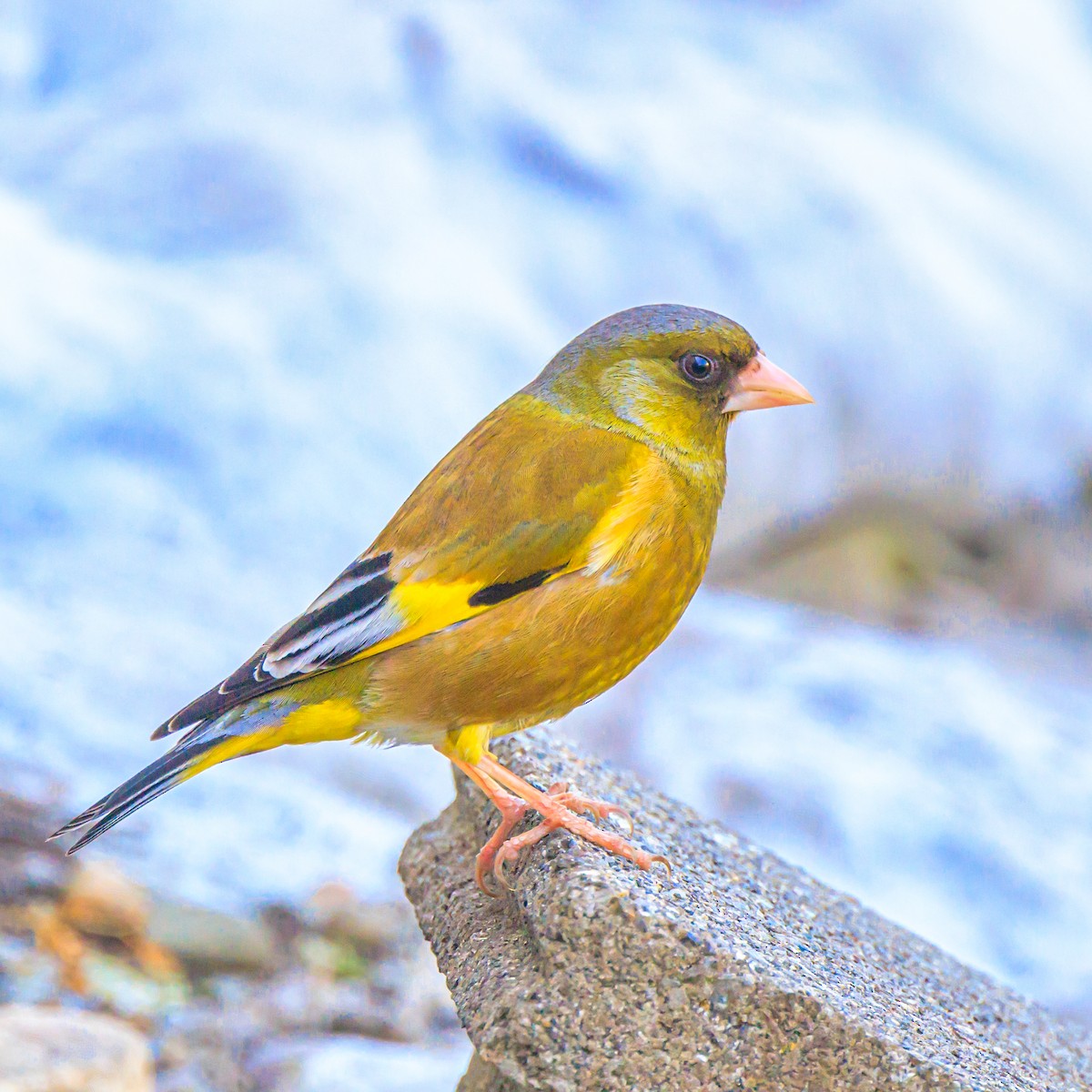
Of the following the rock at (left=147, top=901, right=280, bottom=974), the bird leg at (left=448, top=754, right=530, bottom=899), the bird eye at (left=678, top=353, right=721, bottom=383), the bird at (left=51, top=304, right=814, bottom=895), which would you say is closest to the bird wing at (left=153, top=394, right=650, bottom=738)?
the bird at (left=51, top=304, right=814, bottom=895)

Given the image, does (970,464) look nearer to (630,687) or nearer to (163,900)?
(630,687)

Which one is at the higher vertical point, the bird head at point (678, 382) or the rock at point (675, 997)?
the bird head at point (678, 382)

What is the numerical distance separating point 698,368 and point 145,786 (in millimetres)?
1355

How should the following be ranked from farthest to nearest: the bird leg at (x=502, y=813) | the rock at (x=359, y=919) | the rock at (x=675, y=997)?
1. the rock at (x=359, y=919)
2. the bird leg at (x=502, y=813)
3. the rock at (x=675, y=997)

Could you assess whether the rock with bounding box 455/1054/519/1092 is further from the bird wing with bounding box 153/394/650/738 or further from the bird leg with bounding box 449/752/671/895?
the bird wing with bounding box 153/394/650/738

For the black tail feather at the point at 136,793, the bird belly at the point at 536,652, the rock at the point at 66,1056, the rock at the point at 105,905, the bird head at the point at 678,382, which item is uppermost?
the bird head at the point at 678,382

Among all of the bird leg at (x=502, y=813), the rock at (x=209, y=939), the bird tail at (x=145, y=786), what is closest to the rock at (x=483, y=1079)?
the bird leg at (x=502, y=813)

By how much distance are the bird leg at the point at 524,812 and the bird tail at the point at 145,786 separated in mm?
481

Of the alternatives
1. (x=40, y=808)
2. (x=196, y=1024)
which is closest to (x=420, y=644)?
(x=196, y=1024)

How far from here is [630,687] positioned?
24.2 feet

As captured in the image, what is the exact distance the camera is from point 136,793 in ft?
8.07

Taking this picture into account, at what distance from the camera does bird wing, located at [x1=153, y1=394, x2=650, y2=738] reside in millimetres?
2535

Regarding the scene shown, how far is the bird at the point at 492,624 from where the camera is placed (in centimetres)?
250

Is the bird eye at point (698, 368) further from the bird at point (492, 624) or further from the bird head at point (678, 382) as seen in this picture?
the bird at point (492, 624)
